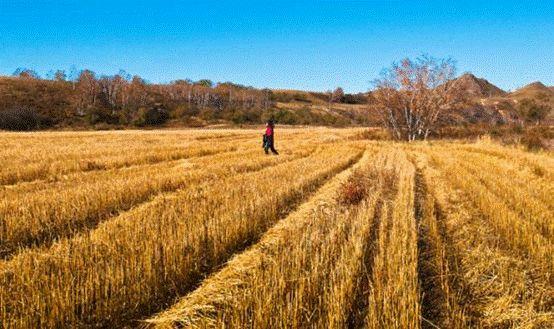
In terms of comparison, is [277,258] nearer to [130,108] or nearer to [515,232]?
[515,232]

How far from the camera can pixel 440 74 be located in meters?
37.8

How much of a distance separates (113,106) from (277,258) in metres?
117

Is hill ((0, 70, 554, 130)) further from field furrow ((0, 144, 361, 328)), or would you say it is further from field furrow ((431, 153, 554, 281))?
A: field furrow ((0, 144, 361, 328))

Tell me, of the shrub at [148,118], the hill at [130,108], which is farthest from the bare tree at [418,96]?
the shrub at [148,118]

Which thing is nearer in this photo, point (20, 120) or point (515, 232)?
point (515, 232)

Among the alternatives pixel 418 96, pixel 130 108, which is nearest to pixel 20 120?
pixel 130 108

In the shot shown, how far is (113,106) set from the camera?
110m

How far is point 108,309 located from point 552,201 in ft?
28.0

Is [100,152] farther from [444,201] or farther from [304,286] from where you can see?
[304,286]

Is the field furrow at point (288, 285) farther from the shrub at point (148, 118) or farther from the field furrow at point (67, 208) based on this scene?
the shrub at point (148, 118)

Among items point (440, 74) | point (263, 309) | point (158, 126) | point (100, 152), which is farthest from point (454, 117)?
point (158, 126)

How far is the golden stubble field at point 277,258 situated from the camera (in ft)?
11.2

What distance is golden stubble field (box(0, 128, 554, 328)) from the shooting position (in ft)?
11.2

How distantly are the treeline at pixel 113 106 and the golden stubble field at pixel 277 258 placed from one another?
84.9 metres
